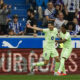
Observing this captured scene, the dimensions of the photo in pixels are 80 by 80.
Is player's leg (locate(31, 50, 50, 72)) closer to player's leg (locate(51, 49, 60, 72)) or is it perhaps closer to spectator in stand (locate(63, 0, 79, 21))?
player's leg (locate(51, 49, 60, 72))

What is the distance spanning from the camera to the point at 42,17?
2078 cm

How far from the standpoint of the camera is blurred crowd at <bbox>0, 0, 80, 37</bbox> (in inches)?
757

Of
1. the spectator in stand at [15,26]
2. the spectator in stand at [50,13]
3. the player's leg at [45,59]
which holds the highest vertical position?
the spectator in stand at [50,13]

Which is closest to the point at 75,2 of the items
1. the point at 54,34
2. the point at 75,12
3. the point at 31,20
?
the point at 75,12

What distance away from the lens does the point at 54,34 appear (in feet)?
58.6

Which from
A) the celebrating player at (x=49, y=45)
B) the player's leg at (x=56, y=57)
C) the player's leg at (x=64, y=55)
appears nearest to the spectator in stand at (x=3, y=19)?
the celebrating player at (x=49, y=45)

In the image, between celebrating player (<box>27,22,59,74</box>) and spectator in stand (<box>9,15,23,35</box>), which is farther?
spectator in stand (<box>9,15,23,35</box>)

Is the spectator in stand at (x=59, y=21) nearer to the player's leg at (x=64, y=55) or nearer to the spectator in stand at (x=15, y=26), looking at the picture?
the spectator in stand at (x=15, y=26)

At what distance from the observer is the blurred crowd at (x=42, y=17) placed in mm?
19234

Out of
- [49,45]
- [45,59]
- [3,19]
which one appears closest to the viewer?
[49,45]

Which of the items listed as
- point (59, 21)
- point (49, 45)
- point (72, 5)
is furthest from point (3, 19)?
point (72, 5)

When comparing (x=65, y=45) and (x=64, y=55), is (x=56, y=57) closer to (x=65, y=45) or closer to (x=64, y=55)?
(x=64, y=55)

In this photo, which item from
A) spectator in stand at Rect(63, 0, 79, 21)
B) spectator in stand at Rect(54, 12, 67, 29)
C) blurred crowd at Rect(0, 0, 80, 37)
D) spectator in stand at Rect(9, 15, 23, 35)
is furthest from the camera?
spectator in stand at Rect(63, 0, 79, 21)

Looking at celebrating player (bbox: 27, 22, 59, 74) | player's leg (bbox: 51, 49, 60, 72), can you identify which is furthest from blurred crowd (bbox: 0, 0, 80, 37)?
player's leg (bbox: 51, 49, 60, 72)
